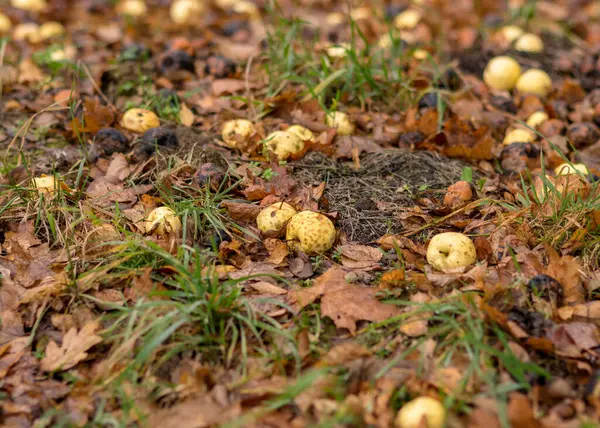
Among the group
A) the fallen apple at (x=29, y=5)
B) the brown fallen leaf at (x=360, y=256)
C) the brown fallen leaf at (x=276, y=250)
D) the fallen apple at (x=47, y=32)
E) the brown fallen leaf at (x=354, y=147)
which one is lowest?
the brown fallen leaf at (x=360, y=256)

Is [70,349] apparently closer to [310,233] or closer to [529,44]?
[310,233]

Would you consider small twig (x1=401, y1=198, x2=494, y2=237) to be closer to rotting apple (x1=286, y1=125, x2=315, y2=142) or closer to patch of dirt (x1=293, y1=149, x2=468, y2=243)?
patch of dirt (x1=293, y1=149, x2=468, y2=243)

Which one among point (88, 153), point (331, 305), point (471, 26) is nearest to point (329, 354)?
point (331, 305)

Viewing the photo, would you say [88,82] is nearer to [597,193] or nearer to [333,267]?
[333,267]

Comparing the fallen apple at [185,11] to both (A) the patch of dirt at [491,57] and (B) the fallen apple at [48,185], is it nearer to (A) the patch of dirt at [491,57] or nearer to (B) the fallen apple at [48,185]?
(A) the patch of dirt at [491,57]

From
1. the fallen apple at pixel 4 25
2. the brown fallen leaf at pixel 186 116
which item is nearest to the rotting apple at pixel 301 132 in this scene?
the brown fallen leaf at pixel 186 116

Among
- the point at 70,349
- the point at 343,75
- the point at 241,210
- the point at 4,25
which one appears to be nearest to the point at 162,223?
the point at 241,210
